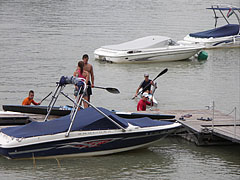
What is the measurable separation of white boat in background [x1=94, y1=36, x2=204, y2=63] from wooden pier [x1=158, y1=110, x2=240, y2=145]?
13423 mm

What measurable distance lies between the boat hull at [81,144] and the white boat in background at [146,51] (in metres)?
15.7

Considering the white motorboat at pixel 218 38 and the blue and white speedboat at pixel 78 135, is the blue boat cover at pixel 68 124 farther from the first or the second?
the white motorboat at pixel 218 38

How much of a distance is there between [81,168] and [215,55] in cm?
2159

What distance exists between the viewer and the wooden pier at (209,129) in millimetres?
15484

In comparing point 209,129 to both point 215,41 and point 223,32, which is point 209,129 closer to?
point 215,41

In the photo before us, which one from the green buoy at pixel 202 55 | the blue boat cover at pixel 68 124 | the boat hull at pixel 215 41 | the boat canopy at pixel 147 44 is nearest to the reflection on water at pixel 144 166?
the blue boat cover at pixel 68 124

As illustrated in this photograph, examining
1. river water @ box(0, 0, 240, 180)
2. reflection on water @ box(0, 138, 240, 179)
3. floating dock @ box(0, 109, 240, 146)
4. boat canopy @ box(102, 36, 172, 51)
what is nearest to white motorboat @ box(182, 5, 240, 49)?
river water @ box(0, 0, 240, 180)

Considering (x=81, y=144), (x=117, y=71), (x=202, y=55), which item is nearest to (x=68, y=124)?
(x=81, y=144)

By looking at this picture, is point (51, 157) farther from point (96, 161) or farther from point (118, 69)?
point (118, 69)

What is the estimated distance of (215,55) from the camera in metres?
34.5

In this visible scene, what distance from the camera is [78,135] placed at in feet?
46.5

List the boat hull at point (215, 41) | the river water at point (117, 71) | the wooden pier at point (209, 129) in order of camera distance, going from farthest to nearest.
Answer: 1. the boat hull at point (215, 41)
2. the wooden pier at point (209, 129)
3. the river water at point (117, 71)

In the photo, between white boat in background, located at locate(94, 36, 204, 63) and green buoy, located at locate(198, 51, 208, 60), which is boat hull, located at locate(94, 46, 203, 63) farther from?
green buoy, located at locate(198, 51, 208, 60)

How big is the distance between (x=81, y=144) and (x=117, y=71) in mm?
15181
